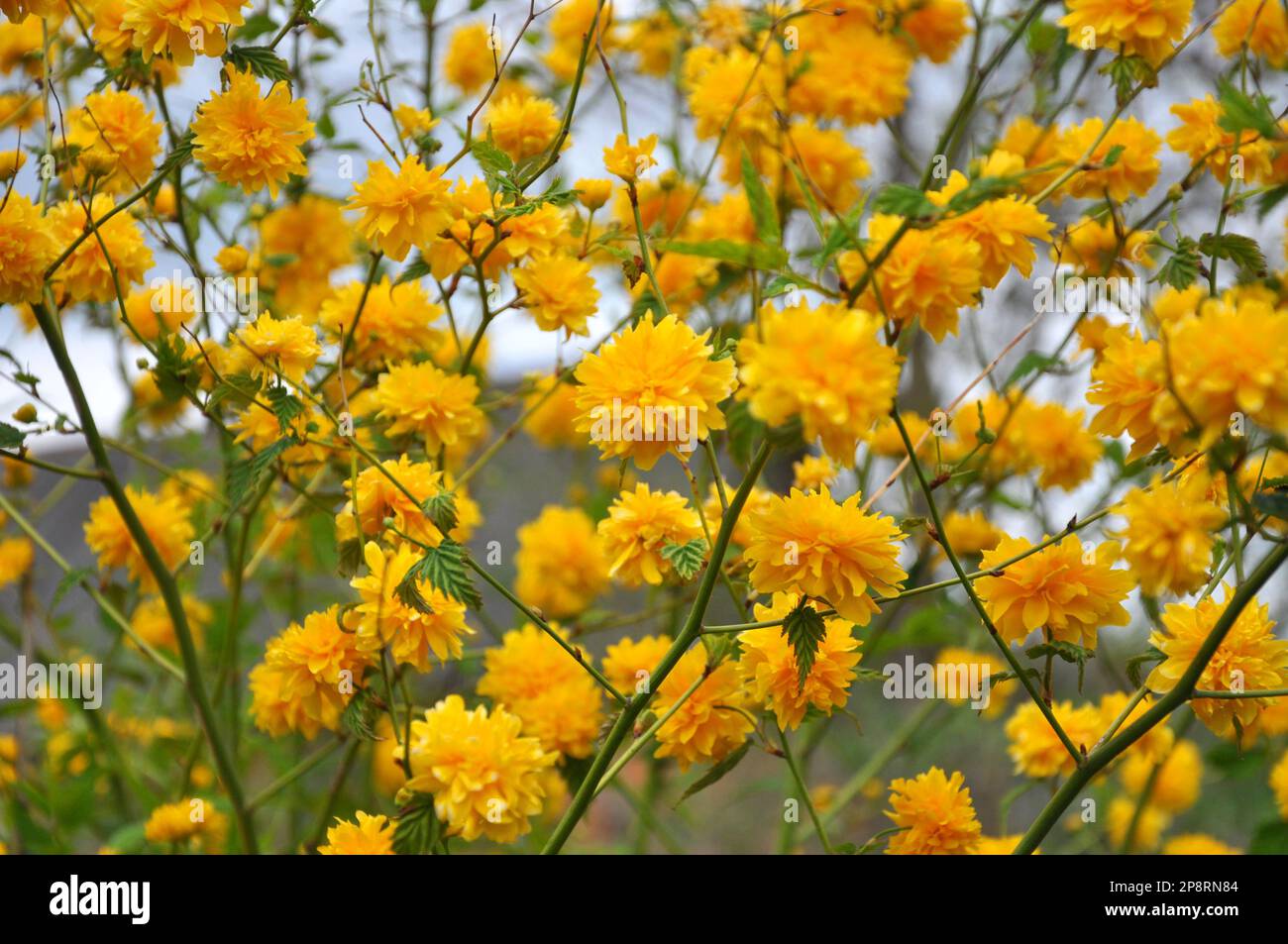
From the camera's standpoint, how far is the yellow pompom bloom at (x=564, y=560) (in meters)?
1.85

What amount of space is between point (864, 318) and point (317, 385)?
729 millimetres

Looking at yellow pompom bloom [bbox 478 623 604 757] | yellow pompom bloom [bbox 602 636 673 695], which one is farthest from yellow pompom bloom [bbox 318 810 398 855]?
yellow pompom bloom [bbox 602 636 673 695]

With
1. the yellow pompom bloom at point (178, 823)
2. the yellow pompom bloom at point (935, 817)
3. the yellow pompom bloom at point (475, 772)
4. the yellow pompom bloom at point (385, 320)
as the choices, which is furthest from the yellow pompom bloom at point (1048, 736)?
the yellow pompom bloom at point (178, 823)

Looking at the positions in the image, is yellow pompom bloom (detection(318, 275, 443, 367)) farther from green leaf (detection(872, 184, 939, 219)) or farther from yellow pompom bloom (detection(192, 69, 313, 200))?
green leaf (detection(872, 184, 939, 219))

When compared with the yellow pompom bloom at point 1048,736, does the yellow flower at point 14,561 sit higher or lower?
higher

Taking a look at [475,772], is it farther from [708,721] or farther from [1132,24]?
[1132,24]

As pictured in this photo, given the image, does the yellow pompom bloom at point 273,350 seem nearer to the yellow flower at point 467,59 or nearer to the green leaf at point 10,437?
the green leaf at point 10,437

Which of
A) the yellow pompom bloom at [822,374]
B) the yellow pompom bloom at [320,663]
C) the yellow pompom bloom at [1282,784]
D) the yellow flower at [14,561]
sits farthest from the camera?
the yellow flower at [14,561]

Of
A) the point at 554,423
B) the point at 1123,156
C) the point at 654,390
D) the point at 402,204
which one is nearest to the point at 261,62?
the point at 402,204

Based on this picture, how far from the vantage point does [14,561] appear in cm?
182

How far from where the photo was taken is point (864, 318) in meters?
0.70

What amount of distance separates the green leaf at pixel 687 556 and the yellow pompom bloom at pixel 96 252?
64 centimetres
